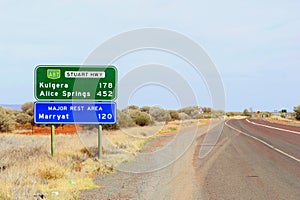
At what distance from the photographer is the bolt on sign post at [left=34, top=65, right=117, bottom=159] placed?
709 inches

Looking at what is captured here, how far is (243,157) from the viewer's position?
775 inches

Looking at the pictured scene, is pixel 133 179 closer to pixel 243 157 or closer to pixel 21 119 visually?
pixel 243 157

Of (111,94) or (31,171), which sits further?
(111,94)

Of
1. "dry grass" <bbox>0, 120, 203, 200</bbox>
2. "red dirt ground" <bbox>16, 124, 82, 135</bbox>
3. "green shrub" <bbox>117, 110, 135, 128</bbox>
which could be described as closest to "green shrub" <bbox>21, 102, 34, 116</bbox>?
"red dirt ground" <bbox>16, 124, 82, 135</bbox>

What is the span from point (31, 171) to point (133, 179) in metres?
2.90

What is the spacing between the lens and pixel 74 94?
18359 millimetres

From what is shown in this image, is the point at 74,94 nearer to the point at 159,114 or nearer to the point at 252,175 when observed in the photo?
the point at 252,175

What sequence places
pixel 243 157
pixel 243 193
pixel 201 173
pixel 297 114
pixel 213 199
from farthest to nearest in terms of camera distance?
pixel 297 114 → pixel 243 157 → pixel 201 173 → pixel 243 193 → pixel 213 199

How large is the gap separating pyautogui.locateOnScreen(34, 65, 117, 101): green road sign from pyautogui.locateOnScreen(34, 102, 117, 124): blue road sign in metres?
0.24

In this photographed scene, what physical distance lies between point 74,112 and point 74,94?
0.71 m

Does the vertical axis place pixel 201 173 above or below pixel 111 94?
below

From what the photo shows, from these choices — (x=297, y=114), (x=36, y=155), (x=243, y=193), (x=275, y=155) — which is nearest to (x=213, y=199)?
(x=243, y=193)

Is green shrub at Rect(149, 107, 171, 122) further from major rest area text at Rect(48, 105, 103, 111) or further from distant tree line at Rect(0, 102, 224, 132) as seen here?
major rest area text at Rect(48, 105, 103, 111)

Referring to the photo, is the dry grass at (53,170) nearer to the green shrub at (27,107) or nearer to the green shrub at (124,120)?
the green shrub at (124,120)
